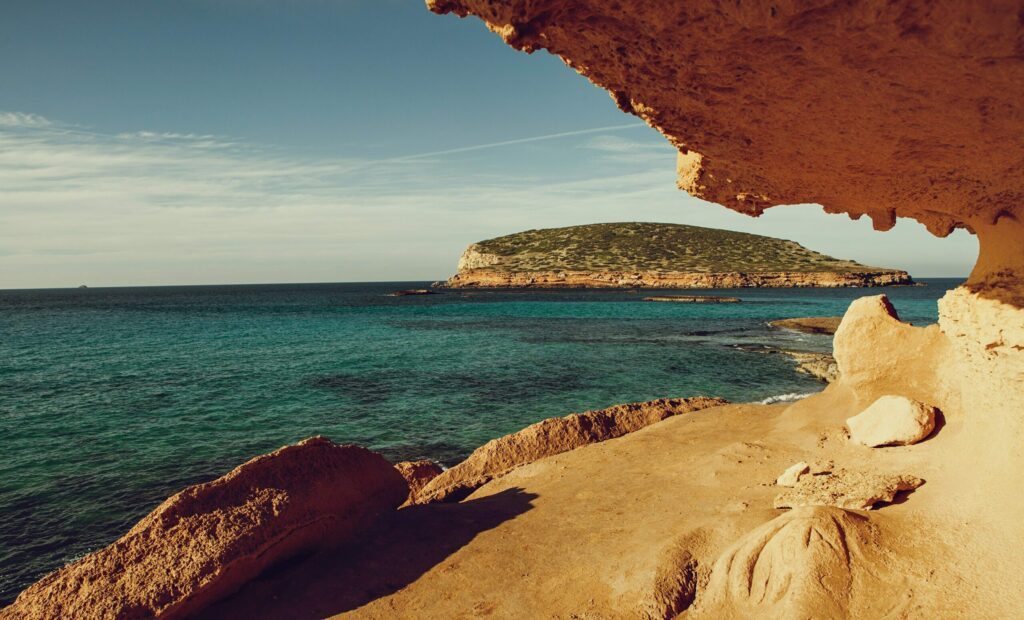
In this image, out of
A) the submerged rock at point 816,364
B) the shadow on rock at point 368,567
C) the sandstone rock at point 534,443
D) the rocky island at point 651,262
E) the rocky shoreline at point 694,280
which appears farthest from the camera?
the rocky island at point 651,262

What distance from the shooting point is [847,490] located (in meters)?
6.86

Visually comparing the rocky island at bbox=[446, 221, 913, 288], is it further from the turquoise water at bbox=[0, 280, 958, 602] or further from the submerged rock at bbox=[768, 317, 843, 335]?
the turquoise water at bbox=[0, 280, 958, 602]

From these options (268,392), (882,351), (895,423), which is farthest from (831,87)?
(268,392)

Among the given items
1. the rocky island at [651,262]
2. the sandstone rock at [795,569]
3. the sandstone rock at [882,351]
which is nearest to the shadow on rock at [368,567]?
the sandstone rock at [795,569]

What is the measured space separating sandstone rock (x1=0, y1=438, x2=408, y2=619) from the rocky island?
116m

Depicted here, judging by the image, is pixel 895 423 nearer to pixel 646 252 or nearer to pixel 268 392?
pixel 268 392

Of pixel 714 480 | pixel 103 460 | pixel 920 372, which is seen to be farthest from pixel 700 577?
pixel 103 460

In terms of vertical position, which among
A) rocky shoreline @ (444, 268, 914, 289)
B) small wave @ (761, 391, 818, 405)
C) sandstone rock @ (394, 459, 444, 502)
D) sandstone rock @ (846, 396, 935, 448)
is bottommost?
small wave @ (761, 391, 818, 405)

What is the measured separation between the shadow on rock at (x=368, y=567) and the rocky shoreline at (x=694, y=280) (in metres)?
115

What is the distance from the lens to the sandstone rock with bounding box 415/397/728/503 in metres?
10.8

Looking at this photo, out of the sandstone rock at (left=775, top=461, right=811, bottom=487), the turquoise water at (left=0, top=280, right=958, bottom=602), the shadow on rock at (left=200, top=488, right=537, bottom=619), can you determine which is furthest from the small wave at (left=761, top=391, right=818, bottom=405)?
the shadow on rock at (left=200, top=488, right=537, bottom=619)

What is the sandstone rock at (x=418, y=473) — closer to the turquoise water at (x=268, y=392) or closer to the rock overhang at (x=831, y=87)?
the turquoise water at (x=268, y=392)

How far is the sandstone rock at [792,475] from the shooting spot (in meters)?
7.89

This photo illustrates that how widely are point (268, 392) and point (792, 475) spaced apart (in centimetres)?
2146
